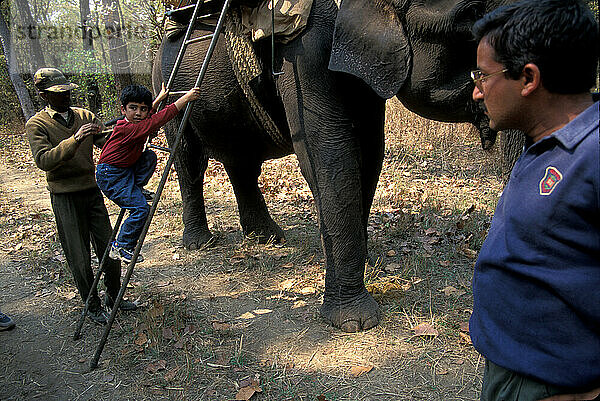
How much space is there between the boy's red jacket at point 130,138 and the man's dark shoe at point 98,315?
141cm

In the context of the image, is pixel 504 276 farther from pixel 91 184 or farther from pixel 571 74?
pixel 91 184

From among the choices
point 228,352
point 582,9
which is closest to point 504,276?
point 582,9

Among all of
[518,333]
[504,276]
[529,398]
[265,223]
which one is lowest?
[265,223]

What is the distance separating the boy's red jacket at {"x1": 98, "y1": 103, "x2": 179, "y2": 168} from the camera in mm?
3520

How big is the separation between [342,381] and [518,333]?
2.03m

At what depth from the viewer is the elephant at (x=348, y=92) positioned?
3033mm

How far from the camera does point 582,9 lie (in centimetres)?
124

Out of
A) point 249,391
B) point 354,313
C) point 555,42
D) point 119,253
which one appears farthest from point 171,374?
point 555,42

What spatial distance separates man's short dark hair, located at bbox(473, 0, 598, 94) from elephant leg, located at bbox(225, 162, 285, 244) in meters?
4.65

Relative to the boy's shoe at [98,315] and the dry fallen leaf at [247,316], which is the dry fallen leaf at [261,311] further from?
the boy's shoe at [98,315]

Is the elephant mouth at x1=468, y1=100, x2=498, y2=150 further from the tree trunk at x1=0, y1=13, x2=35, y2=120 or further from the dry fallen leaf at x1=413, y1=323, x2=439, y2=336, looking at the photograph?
the tree trunk at x1=0, y1=13, x2=35, y2=120

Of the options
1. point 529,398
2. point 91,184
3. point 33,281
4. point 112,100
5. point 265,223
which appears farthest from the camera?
point 112,100

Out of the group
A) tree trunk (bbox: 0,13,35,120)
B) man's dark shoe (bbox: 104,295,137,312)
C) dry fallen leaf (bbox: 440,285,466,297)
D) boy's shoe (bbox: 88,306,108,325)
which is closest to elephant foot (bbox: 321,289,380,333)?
dry fallen leaf (bbox: 440,285,466,297)

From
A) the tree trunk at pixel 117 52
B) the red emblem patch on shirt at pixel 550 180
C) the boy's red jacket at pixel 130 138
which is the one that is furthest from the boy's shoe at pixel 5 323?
the tree trunk at pixel 117 52
